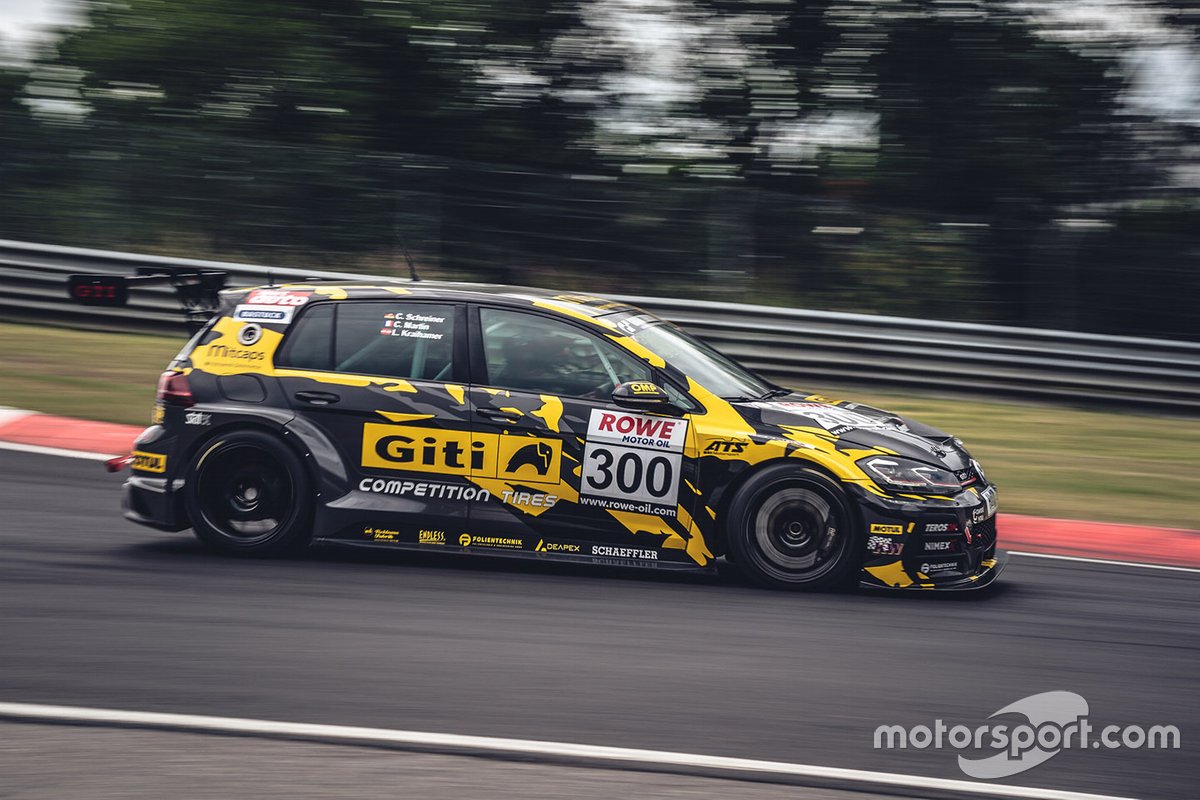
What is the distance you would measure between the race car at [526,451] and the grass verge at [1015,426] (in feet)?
10.6

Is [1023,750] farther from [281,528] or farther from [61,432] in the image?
[61,432]

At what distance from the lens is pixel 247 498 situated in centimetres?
748

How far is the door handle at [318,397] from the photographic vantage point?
7363 mm

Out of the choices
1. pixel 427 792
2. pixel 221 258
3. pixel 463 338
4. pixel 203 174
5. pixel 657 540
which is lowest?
pixel 427 792

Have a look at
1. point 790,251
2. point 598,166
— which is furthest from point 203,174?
point 790,251

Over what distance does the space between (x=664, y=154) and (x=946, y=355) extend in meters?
6.29

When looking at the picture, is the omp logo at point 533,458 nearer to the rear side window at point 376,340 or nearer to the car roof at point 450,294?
the rear side window at point 376,340

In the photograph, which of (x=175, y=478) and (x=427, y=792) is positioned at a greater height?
(x=175, y=478)

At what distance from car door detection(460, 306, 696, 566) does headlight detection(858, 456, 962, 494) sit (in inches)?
37.5

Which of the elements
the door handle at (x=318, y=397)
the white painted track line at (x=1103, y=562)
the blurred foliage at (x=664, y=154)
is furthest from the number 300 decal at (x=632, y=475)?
the blurred foliage at (x=664, y=154)

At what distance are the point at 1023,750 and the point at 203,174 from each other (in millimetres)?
13220

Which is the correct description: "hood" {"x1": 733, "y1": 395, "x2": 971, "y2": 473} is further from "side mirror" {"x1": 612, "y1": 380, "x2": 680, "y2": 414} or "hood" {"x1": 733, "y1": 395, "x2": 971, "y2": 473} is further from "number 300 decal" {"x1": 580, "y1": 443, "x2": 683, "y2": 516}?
"number 300 decal" {"x1": 580, "y1": 443, "x2": 683, "y2": 516}

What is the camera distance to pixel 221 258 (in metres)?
15.7
